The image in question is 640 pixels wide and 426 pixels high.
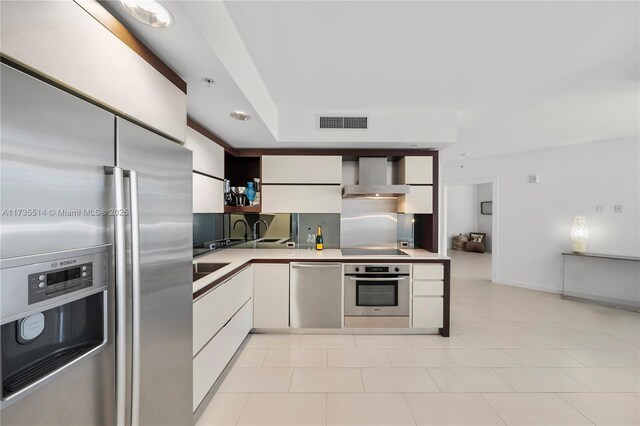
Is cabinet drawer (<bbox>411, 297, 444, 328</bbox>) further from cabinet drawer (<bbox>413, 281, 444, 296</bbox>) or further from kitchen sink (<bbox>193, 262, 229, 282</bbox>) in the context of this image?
kitchen sink (<bbox>193, 262, 229, 282</bbox>)

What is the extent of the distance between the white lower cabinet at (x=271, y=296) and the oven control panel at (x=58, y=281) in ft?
7.35

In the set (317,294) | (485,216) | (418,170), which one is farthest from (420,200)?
(485,216)

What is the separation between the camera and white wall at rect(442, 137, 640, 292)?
13.7 feet

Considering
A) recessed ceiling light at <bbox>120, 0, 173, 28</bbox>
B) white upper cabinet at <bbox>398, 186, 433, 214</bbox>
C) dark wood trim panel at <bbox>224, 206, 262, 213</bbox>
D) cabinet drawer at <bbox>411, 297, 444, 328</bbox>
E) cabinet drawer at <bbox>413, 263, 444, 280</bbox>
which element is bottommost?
cabinet drawer at <bbox>411, 297, 444, 328</bbox>

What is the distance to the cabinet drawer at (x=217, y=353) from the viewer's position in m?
1.82

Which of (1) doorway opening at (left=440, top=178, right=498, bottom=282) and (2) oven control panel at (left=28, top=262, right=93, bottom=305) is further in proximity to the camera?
(1) doorway opening at (left=440, top=178, right=498, bottom=282)

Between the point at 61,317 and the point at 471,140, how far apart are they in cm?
489

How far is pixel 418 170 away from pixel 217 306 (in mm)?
2761

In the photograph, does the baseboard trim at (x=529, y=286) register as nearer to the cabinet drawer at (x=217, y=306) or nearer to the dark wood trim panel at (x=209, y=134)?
the cabinet drawer at (x=217, y=306)

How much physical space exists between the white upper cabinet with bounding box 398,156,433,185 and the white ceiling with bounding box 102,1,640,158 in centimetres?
24

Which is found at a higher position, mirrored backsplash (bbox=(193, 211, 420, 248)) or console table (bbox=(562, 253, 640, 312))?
mirrored backsplash (bbox=(193, 211, 420, 248))

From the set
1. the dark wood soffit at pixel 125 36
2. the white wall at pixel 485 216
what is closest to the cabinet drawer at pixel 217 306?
the dark wood soffit at pixel 125 36

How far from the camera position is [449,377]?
230 cm

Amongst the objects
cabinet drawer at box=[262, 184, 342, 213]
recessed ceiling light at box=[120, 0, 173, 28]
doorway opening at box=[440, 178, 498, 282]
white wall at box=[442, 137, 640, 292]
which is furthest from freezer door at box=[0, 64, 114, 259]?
doorway opening at box=[440, 178, 498, 282]
